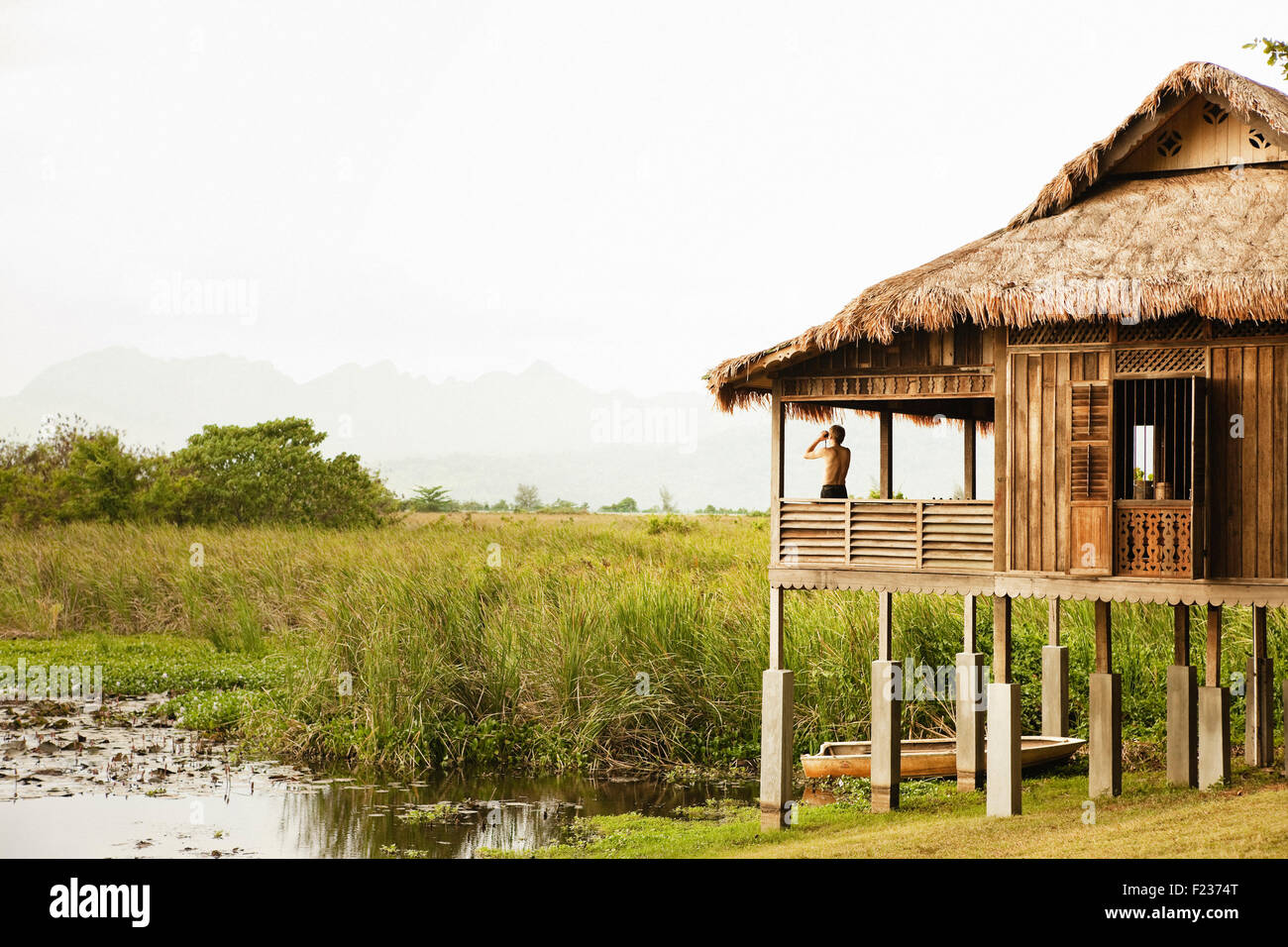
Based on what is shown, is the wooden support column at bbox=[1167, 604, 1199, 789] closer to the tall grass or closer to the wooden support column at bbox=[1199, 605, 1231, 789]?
the wooden support column at bbox=[1199, 605, 1231, 789]

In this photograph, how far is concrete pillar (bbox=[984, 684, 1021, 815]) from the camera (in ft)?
32.1

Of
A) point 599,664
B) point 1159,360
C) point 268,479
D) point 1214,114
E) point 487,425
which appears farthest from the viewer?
point 487,425

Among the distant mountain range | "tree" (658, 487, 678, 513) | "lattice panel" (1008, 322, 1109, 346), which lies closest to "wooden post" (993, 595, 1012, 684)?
"lattice panel" (1008, 322, 1109, 346)

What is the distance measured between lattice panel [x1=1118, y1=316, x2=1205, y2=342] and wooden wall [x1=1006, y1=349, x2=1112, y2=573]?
0.20 m

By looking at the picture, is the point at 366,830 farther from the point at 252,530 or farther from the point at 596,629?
the point at 252,530

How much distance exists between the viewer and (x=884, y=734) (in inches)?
422

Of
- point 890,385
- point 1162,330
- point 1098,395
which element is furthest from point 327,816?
point 1162,330

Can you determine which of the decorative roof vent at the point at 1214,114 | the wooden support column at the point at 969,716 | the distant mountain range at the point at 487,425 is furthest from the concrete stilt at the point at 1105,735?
the distant mountain range at the point at 487,425

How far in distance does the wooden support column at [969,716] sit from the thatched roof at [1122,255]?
9.27 ft

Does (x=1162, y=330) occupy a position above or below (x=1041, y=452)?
above

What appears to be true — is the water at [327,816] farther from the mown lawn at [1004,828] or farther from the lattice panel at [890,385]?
the lattice panel at [890,385]

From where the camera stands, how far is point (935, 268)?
10227 millimetres

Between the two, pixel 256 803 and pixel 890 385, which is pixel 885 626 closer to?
pixel 890 385

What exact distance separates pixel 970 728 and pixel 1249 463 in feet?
11.6
